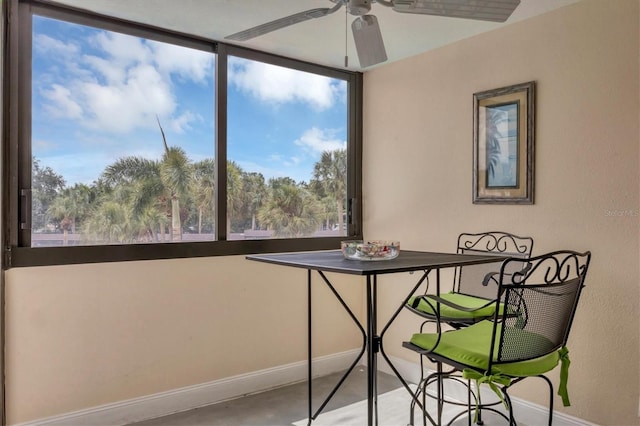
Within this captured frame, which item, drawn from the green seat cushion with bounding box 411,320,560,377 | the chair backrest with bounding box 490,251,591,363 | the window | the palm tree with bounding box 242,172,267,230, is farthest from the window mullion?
the chair backrest with bounding box 490,251,591,363

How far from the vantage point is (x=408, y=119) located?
3385mm

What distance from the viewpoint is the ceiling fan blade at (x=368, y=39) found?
195 cm

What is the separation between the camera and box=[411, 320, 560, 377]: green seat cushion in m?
1.80

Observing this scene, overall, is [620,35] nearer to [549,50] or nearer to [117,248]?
[549,50]

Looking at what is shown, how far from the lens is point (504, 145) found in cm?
282

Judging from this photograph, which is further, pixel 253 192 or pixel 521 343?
pixel 253 192

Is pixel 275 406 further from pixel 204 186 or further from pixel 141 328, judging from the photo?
pixel 204 186

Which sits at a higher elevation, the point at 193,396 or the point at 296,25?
the point at 296,25

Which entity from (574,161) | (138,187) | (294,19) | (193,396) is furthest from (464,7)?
(193,396)

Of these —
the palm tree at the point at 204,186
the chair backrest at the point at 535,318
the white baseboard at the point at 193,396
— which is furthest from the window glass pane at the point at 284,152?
the chair backrest at the point at 535,318

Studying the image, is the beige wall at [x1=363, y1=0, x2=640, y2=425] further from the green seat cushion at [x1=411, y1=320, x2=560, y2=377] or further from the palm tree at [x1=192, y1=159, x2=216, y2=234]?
the palm tree at [x1=192, y1=159, x2=216, y2=234]

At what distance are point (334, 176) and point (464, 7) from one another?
1980 millimetres

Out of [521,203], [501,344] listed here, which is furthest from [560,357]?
[521,203]

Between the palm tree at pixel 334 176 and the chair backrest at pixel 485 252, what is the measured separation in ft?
3.33
